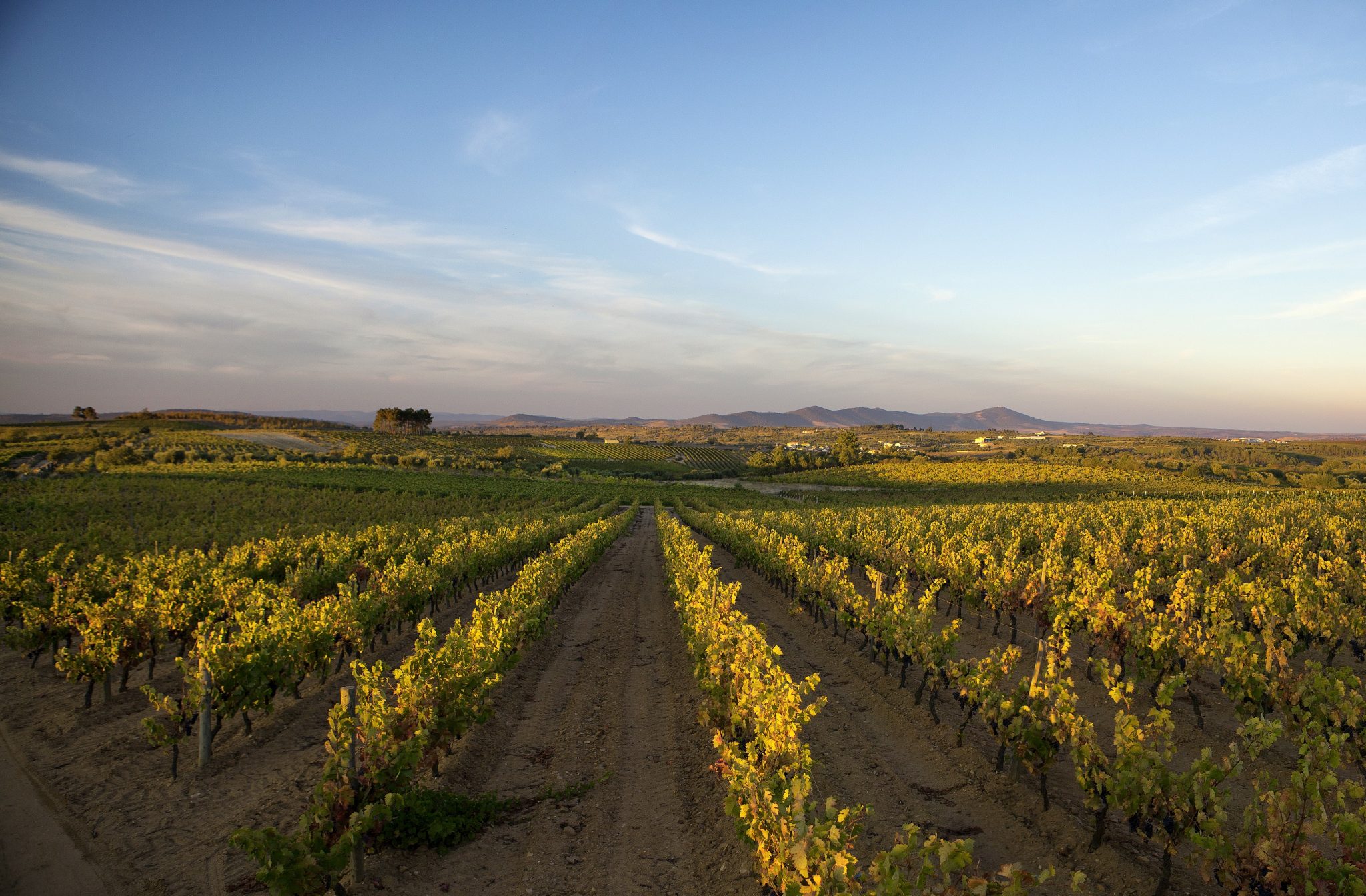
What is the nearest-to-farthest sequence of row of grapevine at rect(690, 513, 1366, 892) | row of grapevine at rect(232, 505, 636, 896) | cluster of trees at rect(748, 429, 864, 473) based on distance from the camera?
1. row of grapevine at rect(690, 513, 1366, 892)
2. row of grapevine at rect(232, 505, 636, 896)
3. cluster of trees at rect(748, 429, 864, 473)

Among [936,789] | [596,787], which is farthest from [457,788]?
[936,789]

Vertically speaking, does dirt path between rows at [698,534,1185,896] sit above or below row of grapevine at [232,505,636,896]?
below

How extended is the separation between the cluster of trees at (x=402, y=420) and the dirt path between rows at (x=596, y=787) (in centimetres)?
13296

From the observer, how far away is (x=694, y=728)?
9914 mm

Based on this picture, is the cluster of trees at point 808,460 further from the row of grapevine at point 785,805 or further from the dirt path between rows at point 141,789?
the dirt path between rows at point 141,789

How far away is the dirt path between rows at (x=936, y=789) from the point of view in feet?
20.8

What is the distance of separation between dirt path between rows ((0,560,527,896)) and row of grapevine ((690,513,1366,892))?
868 cm

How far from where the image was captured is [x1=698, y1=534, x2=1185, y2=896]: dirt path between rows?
6.35 meters

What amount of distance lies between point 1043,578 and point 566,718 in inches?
432

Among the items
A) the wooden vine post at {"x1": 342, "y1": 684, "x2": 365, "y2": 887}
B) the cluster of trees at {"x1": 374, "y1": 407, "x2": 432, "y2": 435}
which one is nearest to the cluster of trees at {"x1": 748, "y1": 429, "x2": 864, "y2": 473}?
the cluster of trees at {"x1": 374, "y1": 407, "x2": 432, "y2": 435}

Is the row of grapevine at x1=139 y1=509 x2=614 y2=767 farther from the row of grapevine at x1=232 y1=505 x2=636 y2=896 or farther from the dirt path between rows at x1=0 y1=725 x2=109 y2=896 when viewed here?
the row of grapevine at x1=232 y1=505 x2=636 y2=896

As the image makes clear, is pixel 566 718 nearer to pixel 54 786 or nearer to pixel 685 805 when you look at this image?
pixel 685 805

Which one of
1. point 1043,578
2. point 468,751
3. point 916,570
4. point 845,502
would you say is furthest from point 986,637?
point 845,502

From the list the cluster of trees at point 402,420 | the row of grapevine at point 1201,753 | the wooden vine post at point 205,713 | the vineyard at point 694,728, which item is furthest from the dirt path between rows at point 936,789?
the cluster of trees at point 402,420
